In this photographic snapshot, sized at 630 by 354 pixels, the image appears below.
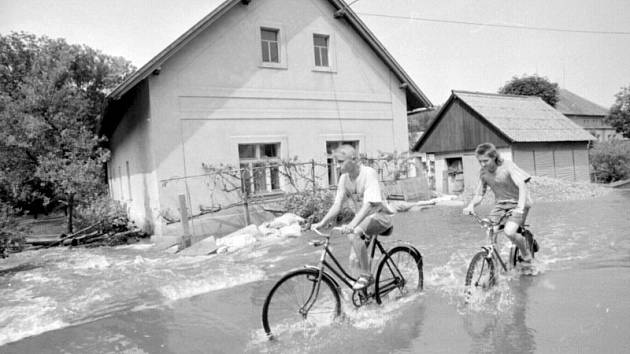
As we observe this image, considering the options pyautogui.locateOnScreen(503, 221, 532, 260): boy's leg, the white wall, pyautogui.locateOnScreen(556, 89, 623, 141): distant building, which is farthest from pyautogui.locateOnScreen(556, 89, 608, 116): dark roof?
pyautogui.locateOnScreen(503, 221, 532, 260): boy's leg

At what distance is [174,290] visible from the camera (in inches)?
317

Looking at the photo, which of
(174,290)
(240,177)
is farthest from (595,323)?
(240,177)

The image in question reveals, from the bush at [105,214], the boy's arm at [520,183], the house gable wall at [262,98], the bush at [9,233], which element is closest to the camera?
Result: the boy's arm at [520,183]

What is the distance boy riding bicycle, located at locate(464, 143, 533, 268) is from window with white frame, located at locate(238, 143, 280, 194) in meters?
9.62

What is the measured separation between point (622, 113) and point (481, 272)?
50.9 metres

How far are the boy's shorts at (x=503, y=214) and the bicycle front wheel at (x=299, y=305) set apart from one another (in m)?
2.77

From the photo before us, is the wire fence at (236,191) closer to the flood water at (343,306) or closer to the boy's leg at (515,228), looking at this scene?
the flood water at (343,306)

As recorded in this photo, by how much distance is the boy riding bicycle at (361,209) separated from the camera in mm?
5492

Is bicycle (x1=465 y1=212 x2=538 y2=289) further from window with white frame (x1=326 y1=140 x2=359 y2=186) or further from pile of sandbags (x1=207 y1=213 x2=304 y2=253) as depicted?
window with white frame (x1=326 y1=140 x2=359 y2=186)

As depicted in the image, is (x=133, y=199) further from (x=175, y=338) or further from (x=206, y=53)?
(x=175, y=338)

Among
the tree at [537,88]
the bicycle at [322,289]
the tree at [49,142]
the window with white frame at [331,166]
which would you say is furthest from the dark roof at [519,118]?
the bicycle at [322,289]

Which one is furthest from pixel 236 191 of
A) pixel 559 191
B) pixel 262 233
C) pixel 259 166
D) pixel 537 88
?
pixel 537 88

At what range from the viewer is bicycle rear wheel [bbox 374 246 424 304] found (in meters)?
5.79

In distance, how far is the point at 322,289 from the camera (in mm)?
5109
